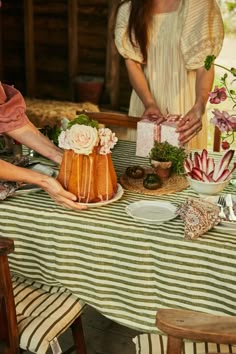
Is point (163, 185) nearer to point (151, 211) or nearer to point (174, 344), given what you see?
point (151, 211)

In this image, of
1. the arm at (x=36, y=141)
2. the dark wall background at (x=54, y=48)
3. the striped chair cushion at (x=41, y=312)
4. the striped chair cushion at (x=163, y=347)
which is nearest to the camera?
the striped chair cushion at (x=163, y=347)

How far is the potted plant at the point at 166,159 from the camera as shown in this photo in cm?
206

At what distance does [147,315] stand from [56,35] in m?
5.97

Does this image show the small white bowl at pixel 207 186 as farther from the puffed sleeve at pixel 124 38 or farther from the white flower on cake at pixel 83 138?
the puffed sleeve at pixel 124 38

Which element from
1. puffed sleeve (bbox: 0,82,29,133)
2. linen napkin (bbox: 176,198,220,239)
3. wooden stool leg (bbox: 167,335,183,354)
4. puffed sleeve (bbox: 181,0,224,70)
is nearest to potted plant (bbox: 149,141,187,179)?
linen napkin (bbox: 176,198,220,239)

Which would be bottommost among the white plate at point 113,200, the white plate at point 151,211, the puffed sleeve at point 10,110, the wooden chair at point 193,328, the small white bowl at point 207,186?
the wooden chair at point 193,328

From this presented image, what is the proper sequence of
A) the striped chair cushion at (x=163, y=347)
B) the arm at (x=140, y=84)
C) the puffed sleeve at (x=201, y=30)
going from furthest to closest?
the arm at (x=140, y=84)
the puffed sleeve at (x=201, y=30)
the striped chair cushion at (x=163, y=347)

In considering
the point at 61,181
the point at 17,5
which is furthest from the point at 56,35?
the point at 61,181

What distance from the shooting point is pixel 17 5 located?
7156 mm

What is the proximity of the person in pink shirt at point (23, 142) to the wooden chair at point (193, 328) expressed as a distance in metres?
0.68

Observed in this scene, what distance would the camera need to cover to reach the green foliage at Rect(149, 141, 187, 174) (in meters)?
2.08

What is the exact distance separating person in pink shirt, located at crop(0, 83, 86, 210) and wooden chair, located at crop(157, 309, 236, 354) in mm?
683

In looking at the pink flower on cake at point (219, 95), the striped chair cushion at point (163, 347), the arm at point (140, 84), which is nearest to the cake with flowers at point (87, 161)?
the pink flower on cake at point (219, 95)

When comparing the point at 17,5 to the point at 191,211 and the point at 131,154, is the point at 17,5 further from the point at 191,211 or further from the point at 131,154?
the point at 191,211
